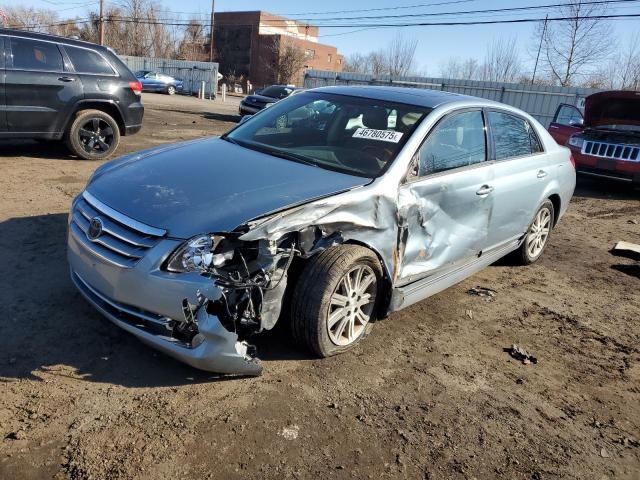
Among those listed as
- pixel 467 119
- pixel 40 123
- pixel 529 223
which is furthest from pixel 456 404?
pixel 40 123

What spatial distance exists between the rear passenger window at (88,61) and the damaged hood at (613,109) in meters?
9.03

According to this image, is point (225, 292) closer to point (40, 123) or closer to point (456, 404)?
point (456, 404)

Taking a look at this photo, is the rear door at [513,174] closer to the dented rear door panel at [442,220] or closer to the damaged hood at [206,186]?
the dented rear door panel at [442,220]

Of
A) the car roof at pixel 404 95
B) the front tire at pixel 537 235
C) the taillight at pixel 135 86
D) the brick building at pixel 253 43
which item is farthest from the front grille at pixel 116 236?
the brick building at pixel 253 43

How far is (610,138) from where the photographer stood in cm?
1005

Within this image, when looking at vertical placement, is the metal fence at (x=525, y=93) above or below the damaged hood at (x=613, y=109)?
above

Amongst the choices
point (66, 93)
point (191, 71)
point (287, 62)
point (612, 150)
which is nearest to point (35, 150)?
point (66, 93)

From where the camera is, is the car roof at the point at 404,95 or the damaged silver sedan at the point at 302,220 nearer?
the damaged silver sedan at the point at 302,220

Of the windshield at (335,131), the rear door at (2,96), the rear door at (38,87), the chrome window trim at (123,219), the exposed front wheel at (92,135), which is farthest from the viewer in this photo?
the exposed front wheel at (92,135)

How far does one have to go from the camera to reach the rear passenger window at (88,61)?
7804 mm

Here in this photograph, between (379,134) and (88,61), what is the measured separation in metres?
6.16

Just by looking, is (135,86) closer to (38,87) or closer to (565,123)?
(38,87)

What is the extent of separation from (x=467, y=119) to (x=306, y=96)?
4.65 feet

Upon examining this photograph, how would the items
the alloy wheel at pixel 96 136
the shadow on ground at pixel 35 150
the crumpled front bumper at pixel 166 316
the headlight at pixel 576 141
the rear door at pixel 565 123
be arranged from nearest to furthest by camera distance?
1. the crumpled front bumper at pixel 166 316
2. the alloy wheel at pixel 96 136
3. the shadow on ground at pixel 35 150
4. the headlight at pixel 576 141
5. the rear door at pixel 565 123
